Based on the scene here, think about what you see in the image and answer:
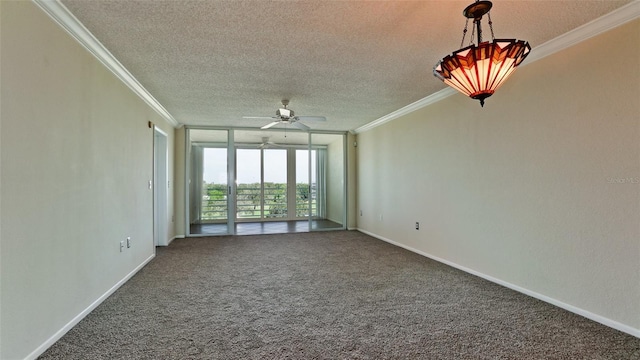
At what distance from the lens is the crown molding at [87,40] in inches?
80.2

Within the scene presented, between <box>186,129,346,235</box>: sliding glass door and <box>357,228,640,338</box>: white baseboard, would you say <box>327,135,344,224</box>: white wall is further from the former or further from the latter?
<box>357,228,640,338</box>: white baseboard

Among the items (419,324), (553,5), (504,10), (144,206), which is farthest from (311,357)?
(144,206)

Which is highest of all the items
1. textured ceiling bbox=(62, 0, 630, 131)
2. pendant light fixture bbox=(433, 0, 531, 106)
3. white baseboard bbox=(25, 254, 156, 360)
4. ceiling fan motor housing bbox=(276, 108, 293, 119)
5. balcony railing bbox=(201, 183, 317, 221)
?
textured ceiling bbox=(62, 0, 630, 131)

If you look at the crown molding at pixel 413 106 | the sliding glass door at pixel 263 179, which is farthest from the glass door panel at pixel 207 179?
the crown molding at pixel 413 106

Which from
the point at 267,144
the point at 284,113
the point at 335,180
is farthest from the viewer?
the point at 267,144

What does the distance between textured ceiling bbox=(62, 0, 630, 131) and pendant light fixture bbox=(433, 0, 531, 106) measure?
59 centimetres

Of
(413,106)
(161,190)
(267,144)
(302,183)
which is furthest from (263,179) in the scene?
(413,106)

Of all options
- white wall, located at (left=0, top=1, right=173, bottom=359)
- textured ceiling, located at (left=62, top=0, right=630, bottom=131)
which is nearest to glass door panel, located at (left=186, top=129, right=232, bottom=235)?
textured ceiling, located at (left=62, top=0, right=630, bottom=131)

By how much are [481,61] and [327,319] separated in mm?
2095

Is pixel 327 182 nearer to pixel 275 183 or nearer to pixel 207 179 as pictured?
pixel 275 183

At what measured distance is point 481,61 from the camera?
1.67 metres

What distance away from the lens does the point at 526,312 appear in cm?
254

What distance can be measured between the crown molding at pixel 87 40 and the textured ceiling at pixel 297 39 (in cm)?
6

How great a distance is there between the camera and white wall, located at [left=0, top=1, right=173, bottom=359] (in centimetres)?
173
